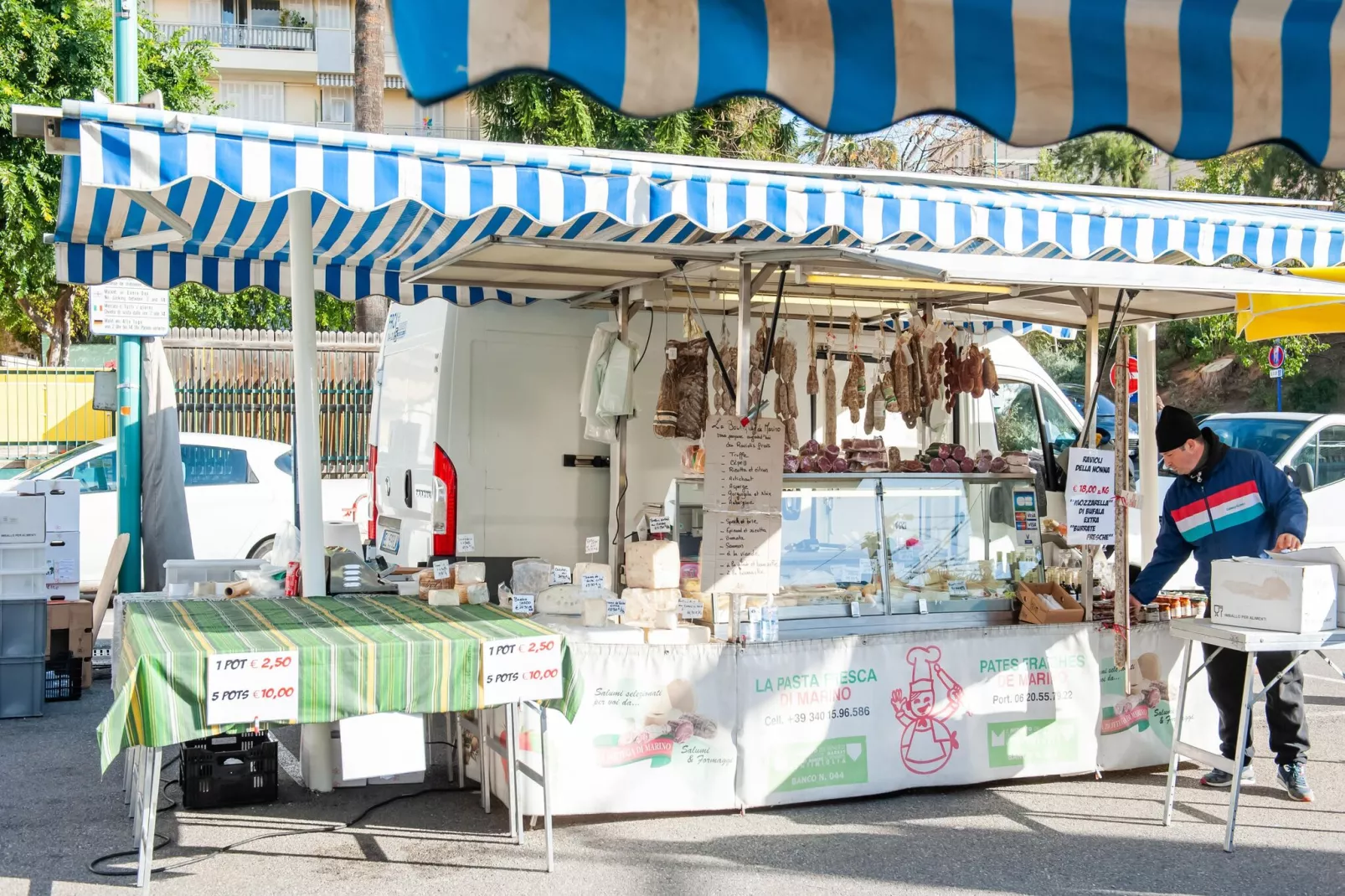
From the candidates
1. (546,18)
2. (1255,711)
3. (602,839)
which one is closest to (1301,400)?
(1255,711)

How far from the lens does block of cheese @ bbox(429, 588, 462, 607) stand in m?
5.67

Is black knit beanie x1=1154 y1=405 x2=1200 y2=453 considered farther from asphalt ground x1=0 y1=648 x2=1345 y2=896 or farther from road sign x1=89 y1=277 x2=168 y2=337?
road sign x1=89 y1=277 x2=168 y2=337

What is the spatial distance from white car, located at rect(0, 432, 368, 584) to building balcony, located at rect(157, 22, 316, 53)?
31.4 metres

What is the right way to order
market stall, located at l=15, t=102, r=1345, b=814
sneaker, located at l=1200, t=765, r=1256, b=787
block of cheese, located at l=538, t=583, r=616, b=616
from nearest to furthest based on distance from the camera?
market stall, located at l=15, t=102, r=1345, b=814 → block of cheese, located at l=538, t=583, r=616, b=616 → sneaker, located at l=1200, t=765, r=1256, b=787

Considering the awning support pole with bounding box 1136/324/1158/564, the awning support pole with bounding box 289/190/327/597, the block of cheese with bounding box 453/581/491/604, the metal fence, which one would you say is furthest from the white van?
the metal fence

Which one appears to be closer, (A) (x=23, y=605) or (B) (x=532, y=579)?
(B) (x=532, y=579)

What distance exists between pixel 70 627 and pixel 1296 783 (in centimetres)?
714

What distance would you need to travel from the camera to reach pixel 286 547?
711cm

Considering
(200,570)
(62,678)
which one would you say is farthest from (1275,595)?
(62,678)

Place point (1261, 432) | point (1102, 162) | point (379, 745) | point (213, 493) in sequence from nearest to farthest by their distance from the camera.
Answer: point (379, 745), point (1261, 432), point (213, 493), point (1102, 162)

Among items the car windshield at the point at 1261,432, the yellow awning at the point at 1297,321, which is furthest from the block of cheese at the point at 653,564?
the car windshield at the point at 1261,432

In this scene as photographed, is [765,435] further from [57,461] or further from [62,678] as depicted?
[57,461]

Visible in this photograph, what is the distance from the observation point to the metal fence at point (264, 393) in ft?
63.3

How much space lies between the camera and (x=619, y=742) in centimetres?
529
